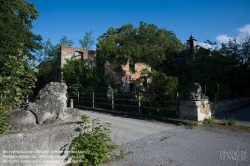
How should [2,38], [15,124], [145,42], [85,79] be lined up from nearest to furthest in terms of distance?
1. [15,124]
2. [2,38]
3. [85,79]
4. [145,42]

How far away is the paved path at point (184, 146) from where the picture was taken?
150 inches

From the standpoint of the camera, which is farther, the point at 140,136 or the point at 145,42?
the point at 145,42

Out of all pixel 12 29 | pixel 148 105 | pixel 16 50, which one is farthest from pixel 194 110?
pixel 12 29

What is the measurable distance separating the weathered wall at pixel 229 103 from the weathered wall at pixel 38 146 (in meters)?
8.30

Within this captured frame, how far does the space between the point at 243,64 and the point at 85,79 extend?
14.0 meters

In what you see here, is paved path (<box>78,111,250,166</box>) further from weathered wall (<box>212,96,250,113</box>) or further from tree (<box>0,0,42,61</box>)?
tree (<box>0,0,42,61</box>)

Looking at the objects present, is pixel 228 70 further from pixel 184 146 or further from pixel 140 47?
pixel 140 47

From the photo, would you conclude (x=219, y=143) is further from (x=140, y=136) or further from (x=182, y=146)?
(x=140, y=136)

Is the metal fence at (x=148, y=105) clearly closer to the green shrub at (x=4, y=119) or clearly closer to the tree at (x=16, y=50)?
the tree at (x=16, y=50)

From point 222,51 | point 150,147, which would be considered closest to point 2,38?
point 150,147

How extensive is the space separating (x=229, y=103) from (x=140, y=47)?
2032 cm

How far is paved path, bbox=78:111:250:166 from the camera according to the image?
12.5 feet

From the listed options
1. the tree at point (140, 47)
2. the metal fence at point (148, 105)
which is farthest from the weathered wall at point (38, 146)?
the tree at point (140, 47)

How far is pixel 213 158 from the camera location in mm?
3920
